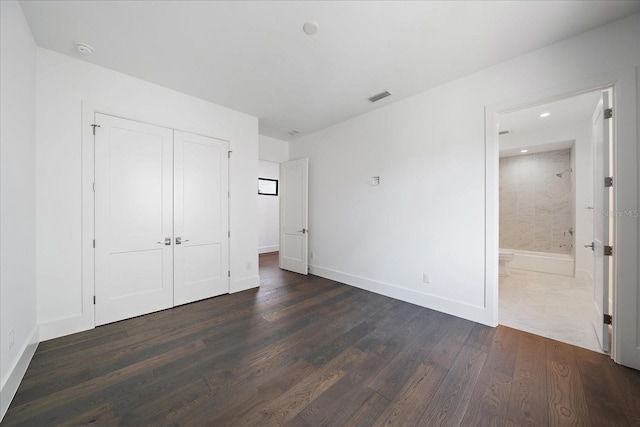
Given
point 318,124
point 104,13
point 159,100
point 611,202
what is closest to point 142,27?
point 104,13

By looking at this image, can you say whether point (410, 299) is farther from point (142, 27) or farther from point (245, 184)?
point (142, 27)

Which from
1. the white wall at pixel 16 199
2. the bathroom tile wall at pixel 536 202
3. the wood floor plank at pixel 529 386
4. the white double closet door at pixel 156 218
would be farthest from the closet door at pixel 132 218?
the bathroom tile wall at pixel 536 202

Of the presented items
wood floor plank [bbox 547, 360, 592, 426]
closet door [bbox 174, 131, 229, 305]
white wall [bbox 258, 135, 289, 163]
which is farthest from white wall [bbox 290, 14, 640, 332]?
closet door [bbox 174, 131, 229, 305]

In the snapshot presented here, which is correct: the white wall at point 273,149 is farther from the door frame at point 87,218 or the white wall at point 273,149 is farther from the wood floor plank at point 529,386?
the wood floor plank at point 529,386

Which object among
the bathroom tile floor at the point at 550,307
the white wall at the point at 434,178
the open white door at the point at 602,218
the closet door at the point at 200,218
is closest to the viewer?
the open white door at the point at 602,218

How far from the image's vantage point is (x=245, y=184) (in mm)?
3836

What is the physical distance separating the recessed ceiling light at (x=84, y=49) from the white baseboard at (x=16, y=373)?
271 cm

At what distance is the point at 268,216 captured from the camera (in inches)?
290

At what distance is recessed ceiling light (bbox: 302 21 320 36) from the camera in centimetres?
198

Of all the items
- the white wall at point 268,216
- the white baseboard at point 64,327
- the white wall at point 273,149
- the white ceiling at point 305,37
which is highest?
the white ceiling at point 305,37

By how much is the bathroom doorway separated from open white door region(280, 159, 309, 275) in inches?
131

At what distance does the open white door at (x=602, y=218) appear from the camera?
82.2 inches

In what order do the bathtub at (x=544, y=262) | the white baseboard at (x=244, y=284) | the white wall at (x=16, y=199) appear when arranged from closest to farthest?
the white wall at (x=16, y=199) → the white baseboard at (x=244, y=284) → the bathtub at (x=544, y=262)

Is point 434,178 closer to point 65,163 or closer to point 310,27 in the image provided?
point 310,27
